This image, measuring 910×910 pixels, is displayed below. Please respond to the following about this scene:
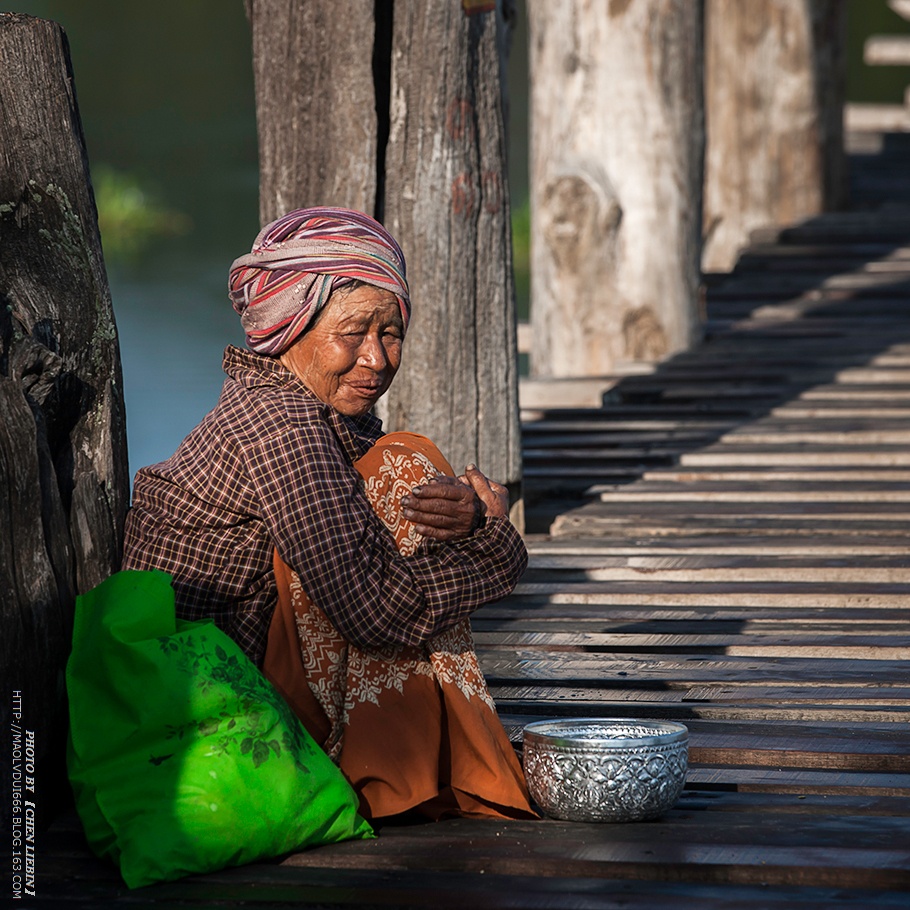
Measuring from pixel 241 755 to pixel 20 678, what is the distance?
0.39m

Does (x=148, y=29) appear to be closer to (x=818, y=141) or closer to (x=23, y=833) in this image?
(x=818, y=141)

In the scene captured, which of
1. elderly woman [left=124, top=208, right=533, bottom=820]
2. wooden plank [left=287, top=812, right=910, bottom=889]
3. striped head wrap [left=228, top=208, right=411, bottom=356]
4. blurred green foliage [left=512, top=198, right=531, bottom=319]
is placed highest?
striped head wrap [left=228, top=208, right=411, bottom=356]

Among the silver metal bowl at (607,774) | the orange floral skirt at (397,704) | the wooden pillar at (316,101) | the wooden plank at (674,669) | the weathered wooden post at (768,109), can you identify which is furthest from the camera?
the weathered wooden post at (768,109)

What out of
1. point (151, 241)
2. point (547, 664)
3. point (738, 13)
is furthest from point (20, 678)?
point (151, 241)

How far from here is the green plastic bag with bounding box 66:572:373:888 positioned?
239 centimetres

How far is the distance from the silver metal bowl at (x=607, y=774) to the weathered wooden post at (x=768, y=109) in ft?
21.9

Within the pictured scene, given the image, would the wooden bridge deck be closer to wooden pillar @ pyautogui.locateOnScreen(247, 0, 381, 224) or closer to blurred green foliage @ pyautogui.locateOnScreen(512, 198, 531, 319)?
wooden pillar @ pyautogui.locateOnScreen(247, 0, 381, 224)

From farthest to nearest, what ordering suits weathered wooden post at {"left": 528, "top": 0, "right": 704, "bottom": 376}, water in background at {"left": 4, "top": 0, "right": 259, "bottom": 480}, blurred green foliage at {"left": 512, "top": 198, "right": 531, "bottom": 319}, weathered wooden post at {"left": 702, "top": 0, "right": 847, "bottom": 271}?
water in background at {"left": 4, "top": 0, "right": 259, "bottom": 480} → blurred green foliage at {"left": 512, "top": 198, "right": 531, "bottom": 319} → weathered wooden post at {"left": 702, "top": 0, "right": 847, "bottom": 271} → weathered wooden post at {"left": 528, "top": 0, "right": 704, "bottom": 376}

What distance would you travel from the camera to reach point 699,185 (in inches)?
271

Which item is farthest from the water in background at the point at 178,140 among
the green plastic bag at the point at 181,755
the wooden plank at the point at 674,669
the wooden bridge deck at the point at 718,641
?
the green plastic bag at the point at 181,755

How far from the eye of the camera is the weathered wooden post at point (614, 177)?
21.4 ft

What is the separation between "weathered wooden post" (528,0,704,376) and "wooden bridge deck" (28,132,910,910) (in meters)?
0.34

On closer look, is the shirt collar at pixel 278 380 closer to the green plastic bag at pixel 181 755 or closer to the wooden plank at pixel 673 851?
the green plastic bag at pixel 181 755

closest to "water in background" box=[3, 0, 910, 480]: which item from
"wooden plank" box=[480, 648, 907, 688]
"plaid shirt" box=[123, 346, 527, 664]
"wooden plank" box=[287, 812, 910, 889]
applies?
"wooden plank" box=[480, 648, 907, 688]
